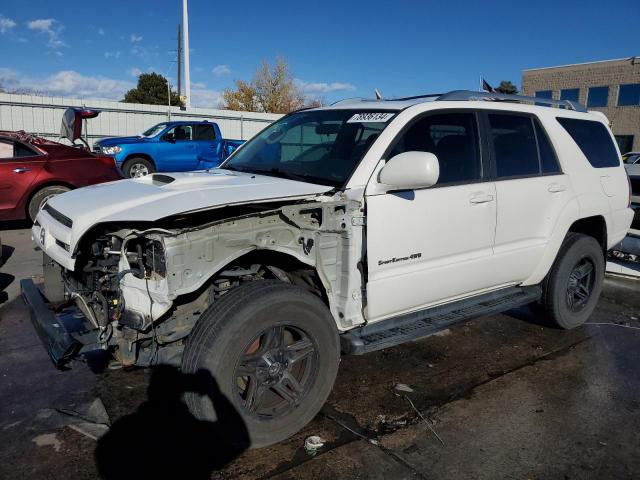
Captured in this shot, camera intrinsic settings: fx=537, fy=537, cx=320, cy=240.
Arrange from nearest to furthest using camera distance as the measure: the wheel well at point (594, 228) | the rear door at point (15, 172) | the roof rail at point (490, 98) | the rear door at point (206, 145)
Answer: the roof rail at point (490, 98)
the wheel well at point (594, 228)
the rear door at point (15, 172)
the rear door at point (206, 145)

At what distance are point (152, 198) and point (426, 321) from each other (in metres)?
1.97

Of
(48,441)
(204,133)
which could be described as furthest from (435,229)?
(204,133)

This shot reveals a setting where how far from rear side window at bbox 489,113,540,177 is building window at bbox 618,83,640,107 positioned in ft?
115

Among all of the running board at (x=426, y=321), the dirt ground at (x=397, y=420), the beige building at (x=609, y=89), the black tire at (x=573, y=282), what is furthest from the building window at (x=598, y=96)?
the running board at (x=426, y=321)

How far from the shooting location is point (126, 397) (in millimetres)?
3500

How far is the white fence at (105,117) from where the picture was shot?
17.8m

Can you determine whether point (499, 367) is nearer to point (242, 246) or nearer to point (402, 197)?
point (402, 197)

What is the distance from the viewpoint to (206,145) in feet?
50.4

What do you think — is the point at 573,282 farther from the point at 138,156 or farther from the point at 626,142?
the point at 626,142

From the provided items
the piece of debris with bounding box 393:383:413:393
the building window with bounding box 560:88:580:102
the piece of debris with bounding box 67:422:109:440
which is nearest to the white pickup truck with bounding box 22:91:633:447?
the piece of debris with bounding box 393:383:413:393

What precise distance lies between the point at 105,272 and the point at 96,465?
1020 millimetres

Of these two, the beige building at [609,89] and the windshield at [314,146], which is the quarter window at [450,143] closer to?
the windshield at [314,146]

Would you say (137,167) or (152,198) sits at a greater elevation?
(137,167)

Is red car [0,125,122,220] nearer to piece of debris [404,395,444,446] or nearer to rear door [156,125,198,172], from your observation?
rear door [156,125,198,172]
